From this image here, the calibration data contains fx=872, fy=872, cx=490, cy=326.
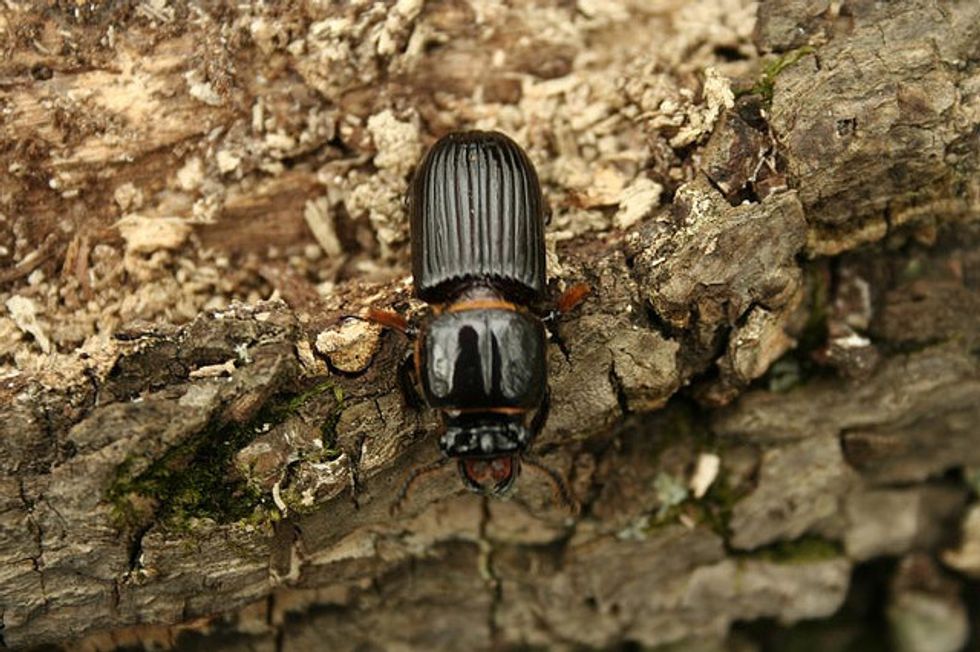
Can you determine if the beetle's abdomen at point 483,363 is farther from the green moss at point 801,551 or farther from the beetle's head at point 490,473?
the green moss at point 801,551

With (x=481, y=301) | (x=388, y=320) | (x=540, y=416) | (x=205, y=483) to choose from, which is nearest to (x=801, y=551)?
(x=540, y=416)

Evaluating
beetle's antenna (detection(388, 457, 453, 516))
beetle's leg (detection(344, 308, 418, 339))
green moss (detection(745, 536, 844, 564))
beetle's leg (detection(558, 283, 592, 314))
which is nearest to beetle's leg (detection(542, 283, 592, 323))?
beetle's leg (detection(558, 283, 592, 314))

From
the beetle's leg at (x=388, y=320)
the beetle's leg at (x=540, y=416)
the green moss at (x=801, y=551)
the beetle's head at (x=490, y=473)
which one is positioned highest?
the beetle's leg at (x=388, y=320)

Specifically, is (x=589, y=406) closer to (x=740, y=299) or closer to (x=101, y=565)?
(x=740, y=299)

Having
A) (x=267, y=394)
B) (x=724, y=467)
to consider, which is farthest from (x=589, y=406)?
(x=267, y=394)

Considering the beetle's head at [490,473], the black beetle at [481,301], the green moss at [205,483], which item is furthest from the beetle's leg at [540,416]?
the green moss at [205,483]

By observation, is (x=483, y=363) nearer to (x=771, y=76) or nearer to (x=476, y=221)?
(x=476, y=221)
